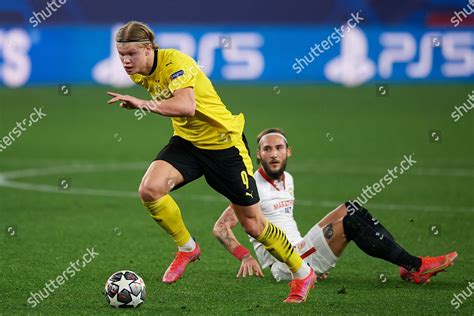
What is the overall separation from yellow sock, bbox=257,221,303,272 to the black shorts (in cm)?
26

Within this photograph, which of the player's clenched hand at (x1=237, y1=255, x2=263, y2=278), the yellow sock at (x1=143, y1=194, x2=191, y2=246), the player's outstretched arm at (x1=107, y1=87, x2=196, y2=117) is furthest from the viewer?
the player's clenched hand at (x1=237, y1=255, x2=263, y2=278)

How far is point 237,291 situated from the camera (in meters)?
7.95

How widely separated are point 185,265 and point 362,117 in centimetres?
1533

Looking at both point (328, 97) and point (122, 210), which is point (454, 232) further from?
point (328, 97)

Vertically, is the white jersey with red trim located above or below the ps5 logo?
below

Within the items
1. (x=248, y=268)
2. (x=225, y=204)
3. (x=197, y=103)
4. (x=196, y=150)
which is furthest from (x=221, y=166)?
(x=225, y=204)

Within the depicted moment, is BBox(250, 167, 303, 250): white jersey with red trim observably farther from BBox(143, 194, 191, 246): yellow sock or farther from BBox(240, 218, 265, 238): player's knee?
BBox(240, 218, 265, 238): player's knee

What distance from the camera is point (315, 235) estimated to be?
328 inches

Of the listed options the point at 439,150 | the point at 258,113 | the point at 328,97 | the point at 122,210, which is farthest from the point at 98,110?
the point at 122,210

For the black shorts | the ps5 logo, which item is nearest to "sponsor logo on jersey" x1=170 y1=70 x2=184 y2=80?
the black shorts

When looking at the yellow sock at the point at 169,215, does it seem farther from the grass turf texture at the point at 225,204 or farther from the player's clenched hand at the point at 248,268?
the player's clenched hand at the point at 248,268

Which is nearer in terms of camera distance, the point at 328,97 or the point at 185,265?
the point at 185,265

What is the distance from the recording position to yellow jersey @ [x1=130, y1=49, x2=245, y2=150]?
762 cm

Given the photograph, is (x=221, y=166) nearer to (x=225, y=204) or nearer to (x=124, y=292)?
(x=124, y=292)
